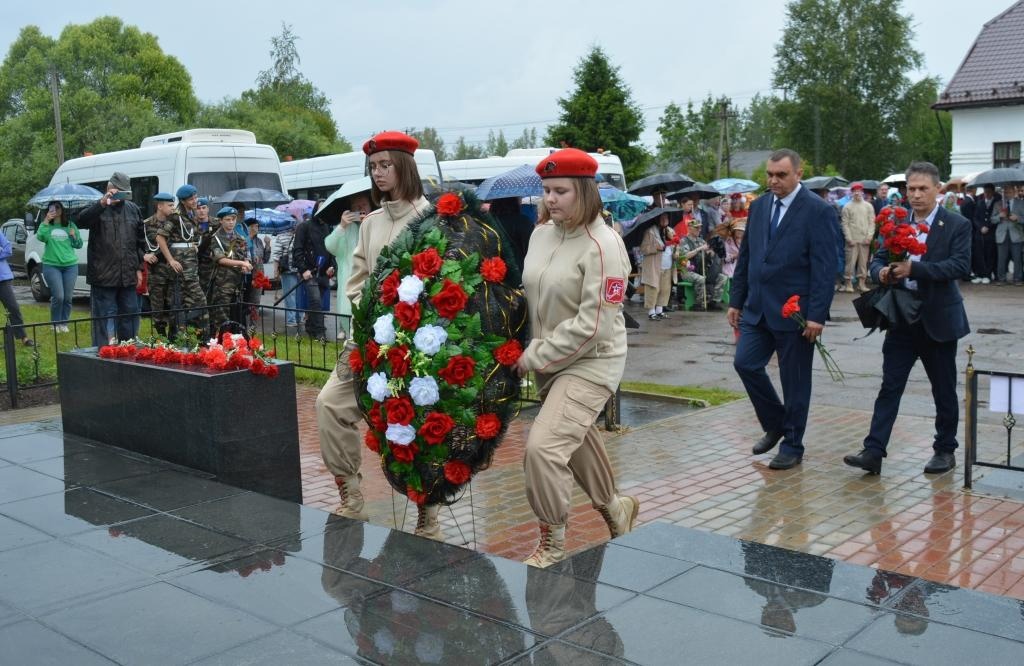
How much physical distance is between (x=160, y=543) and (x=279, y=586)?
37.1 inches

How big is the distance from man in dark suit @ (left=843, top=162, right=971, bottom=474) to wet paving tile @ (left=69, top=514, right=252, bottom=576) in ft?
13.6

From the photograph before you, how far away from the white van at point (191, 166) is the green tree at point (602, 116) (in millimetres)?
28300

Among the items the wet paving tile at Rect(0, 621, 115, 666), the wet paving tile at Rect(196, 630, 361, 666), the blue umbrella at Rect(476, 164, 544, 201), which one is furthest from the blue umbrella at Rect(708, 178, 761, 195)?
the wet paving tile at Rect(0, 621, 115, 666)

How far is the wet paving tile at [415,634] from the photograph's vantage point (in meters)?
3.54

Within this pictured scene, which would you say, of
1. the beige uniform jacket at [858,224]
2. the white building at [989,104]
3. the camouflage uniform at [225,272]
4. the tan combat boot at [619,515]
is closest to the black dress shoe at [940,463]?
the tan combat boot at [619,515]

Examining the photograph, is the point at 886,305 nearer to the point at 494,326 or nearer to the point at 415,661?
the point at 494,326

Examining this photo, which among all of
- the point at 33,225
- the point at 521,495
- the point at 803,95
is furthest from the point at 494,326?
the point at 803,95

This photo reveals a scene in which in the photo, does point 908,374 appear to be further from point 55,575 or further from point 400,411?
point 55,575

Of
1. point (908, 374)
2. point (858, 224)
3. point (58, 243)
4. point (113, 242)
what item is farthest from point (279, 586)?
point (858, 224)

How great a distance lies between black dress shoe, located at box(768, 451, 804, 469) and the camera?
7066 mm

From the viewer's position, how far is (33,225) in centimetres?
1823

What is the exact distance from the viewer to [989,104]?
3841cm

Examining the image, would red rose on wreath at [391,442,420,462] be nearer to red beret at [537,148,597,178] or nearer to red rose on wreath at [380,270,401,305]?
red rose on wreath at [380,270,401,305]

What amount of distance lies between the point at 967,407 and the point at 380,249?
3796 mm
